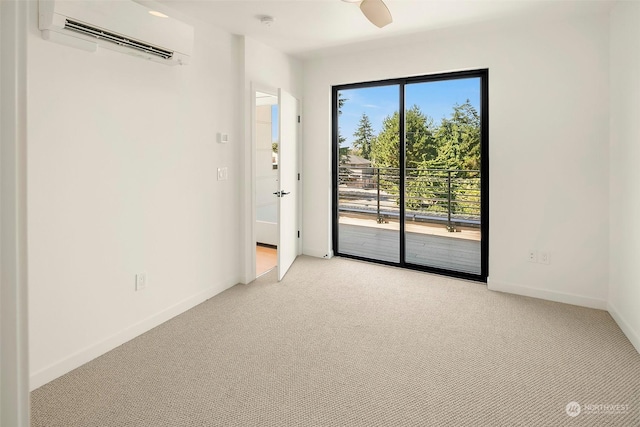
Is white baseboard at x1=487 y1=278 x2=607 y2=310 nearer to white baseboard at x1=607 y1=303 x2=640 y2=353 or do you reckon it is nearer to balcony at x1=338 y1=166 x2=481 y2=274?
white baseboard at x1=607 y1=303 x2=640 y2=353

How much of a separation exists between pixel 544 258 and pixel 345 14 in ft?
8.93

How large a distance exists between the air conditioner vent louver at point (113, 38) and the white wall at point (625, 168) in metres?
3.18

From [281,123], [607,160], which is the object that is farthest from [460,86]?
[281,123]

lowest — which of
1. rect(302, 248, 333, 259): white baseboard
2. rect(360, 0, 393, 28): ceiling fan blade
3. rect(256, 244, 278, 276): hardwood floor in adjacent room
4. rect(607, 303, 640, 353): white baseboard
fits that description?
rect(607, 303, 640, 353): white baseboard

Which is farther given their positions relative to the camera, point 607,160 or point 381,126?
point 381,126

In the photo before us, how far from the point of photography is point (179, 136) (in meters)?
2.98

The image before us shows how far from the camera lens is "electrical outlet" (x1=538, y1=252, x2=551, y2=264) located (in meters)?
3.36

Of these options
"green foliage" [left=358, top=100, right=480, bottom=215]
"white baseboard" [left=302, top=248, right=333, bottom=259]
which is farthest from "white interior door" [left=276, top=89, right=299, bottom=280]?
"green foliage" [left=358, top=100, right=480, bottom=215]

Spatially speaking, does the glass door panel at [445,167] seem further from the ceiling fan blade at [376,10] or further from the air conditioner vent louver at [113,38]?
the air conditioner vent louver at [113,38]

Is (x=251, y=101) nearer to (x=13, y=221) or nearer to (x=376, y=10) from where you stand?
(x=376, y=10)

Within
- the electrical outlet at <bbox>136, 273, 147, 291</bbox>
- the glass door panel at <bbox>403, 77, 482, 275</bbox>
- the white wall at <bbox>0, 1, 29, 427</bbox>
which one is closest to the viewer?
the white wall at <bbox>0, 1, 29, 427</bbox>

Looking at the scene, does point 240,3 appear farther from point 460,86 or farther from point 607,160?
point 607,160

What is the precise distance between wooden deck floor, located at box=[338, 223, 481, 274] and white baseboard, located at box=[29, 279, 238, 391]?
7.11ft

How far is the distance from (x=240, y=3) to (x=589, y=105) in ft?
9.49
